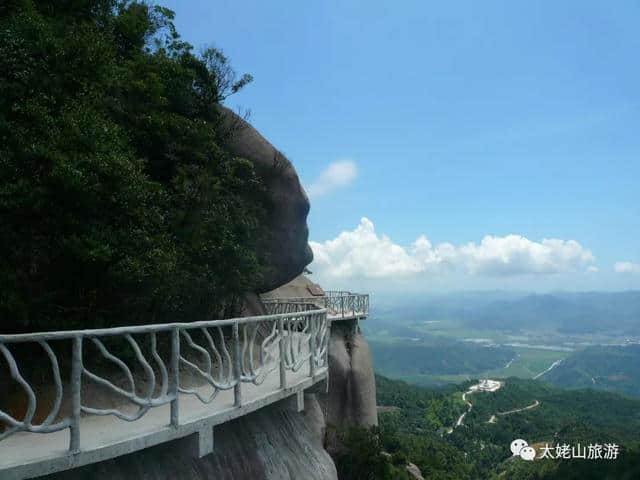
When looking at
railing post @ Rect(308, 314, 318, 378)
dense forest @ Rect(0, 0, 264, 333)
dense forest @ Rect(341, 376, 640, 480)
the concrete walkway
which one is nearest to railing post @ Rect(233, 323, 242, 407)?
the concrete walkway

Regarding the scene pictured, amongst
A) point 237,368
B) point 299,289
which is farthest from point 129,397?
point 299,289

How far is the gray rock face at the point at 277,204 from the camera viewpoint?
14.1 meters

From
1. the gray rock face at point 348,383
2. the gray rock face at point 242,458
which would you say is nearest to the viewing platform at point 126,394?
the gray rock face at point 242,458

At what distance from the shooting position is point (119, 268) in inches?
267

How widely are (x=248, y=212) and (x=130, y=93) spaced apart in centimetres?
391

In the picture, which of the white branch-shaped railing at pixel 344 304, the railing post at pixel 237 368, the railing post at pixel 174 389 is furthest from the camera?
the white branch-shaped railing at pixel 344 304

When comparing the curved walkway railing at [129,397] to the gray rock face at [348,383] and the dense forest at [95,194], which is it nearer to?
the dense forest at [95,194]

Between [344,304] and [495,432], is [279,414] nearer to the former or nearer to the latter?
[344,304]

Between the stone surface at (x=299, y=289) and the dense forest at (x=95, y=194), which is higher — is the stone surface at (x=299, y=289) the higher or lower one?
the lower one

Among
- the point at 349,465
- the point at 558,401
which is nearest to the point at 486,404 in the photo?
the point at 558,401

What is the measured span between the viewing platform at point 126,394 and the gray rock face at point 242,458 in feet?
1.03

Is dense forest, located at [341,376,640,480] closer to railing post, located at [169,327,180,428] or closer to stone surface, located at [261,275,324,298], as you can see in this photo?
stone surface, located at [261,275,324,298]

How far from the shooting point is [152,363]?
841 centimetres

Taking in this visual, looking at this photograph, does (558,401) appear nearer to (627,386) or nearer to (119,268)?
(119,268)
